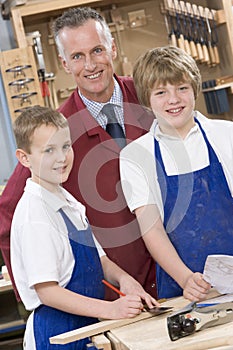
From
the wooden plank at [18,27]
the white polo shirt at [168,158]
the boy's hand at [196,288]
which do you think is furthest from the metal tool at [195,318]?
the wooden plank at [18,27]

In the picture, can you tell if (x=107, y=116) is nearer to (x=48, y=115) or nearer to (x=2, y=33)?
(x=48, y=115)

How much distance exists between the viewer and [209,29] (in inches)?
208

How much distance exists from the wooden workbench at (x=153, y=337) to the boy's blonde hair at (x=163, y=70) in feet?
2.18

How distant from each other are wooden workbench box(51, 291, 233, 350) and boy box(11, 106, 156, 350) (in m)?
0.07

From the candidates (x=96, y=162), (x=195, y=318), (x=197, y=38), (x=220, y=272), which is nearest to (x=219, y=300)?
(x=220, y=272)

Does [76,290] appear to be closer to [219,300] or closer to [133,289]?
[133,289]

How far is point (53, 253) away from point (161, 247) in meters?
0.36

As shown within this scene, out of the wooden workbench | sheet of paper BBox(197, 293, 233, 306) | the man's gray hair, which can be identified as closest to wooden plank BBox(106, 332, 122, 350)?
the wooden workbench

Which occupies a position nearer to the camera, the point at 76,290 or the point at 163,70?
the point at 76,290

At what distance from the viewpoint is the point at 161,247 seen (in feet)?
7.54

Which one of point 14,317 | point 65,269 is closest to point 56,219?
point 65,269

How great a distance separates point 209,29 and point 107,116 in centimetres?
286

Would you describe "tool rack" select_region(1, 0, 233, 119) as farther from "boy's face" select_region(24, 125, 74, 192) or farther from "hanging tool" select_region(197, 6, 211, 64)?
"boy's face" select_region(24, 125, 74, 192)

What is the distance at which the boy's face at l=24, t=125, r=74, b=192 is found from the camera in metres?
2.20
